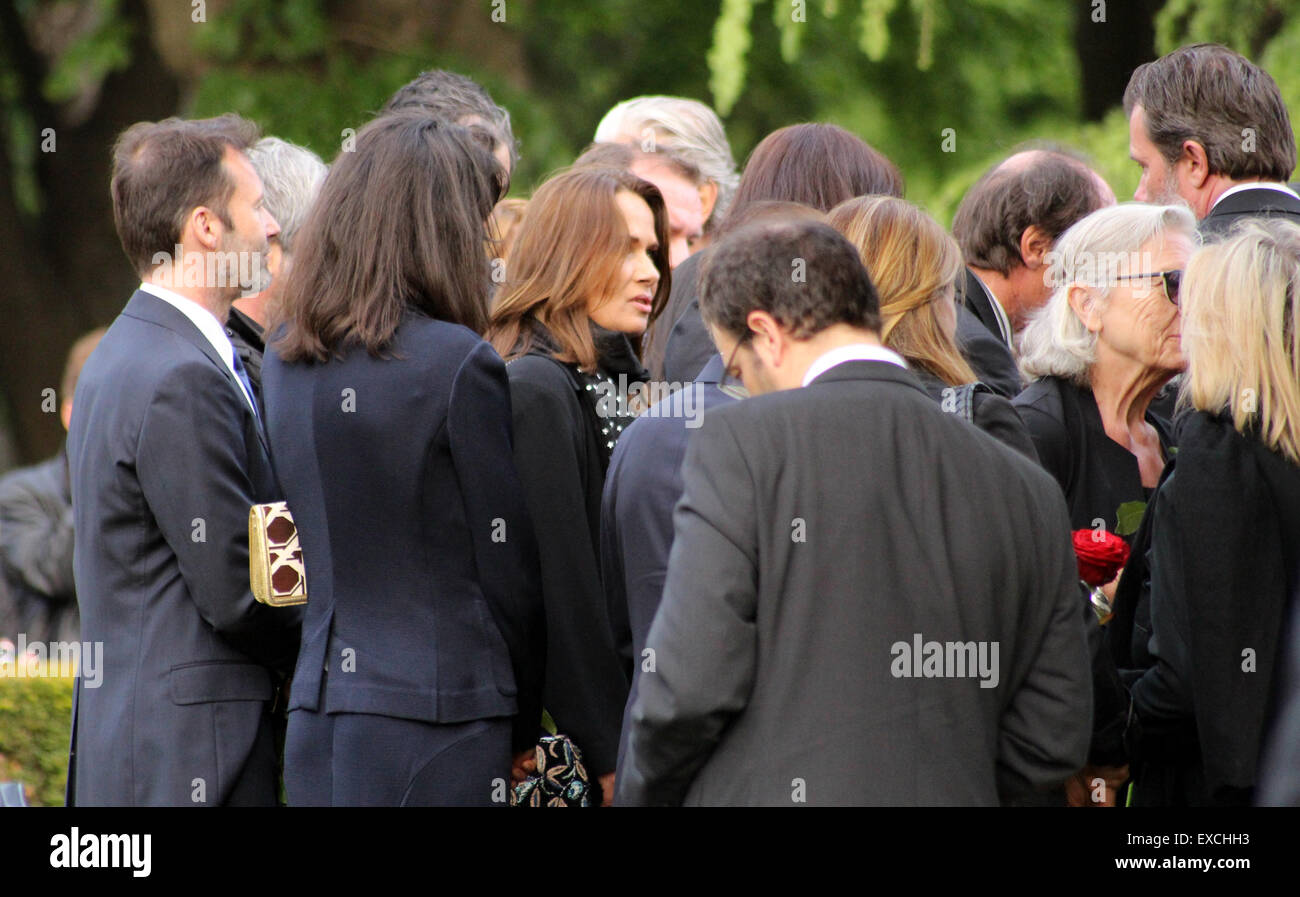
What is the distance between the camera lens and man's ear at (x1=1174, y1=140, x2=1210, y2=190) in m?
4.88

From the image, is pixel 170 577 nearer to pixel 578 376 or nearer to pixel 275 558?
pixel 275 558

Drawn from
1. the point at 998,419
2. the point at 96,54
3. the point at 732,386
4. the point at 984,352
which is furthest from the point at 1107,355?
the point at 96,54

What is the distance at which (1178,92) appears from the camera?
16.0 feet

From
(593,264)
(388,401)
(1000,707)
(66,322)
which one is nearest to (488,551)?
(388,401)

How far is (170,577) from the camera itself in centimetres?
387

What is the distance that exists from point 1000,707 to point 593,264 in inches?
64.7

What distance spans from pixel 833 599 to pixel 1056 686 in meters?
0.50

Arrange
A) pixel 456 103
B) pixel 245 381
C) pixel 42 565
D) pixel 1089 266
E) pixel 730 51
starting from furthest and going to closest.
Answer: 1. pixel 730 51
2. pixel 42 565
3. pixel 456 103
4. pixel 1089 266
5. pixel 245 381

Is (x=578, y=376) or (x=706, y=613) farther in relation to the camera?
(x=578, y=376)

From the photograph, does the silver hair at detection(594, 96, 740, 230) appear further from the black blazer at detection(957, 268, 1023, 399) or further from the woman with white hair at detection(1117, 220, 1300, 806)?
the woman with white hair at detection(1117, 220, 1300, 806)

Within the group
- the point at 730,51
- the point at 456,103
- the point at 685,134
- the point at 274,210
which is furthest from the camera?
the point at 730,51

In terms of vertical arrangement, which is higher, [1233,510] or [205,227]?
[205,227]

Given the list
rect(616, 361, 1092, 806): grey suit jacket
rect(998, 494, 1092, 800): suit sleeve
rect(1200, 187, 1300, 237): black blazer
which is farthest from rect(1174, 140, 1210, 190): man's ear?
→ rect(616, 361, 1092, 806): grey suit jacket
